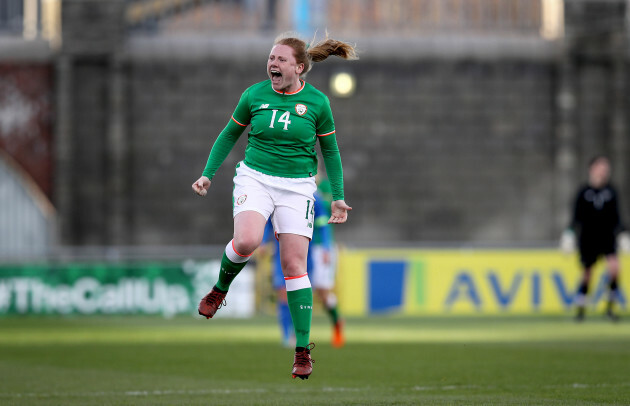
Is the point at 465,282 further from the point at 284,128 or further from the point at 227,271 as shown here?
the point at 284,128

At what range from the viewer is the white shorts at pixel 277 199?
698 cm

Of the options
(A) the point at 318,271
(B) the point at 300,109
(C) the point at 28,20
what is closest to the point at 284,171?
(B) the point at 300,109

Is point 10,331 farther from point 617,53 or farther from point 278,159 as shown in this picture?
point 617,53

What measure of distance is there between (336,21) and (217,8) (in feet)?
8.34

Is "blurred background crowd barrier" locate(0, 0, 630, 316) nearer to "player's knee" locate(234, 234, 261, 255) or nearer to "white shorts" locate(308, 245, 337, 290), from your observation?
"white shorts" locate(308, 245, 337, 290)

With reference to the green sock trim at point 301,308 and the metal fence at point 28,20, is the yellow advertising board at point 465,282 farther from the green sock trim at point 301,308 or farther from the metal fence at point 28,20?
the green sock trim at point 301,308

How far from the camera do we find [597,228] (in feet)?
54.9

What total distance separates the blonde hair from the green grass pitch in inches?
85.8

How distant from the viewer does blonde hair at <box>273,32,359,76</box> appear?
23.1ft

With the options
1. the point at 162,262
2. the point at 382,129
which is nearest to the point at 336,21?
the point at 382,129

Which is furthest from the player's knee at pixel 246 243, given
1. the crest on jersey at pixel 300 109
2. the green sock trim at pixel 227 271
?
the crest on jersey at pixel 300 109

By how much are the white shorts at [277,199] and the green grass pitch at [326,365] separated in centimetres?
113

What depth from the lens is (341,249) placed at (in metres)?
20.1

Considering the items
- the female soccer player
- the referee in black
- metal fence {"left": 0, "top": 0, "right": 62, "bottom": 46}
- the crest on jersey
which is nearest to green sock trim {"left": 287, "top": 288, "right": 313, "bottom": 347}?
the female soccer player
